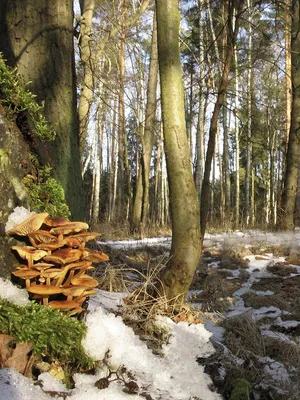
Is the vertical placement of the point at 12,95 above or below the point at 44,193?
above

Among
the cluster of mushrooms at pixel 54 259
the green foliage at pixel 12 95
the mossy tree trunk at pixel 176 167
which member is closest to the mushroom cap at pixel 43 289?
the cluster of mushrooms at pixel 54 259

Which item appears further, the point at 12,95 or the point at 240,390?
the point at 12,95

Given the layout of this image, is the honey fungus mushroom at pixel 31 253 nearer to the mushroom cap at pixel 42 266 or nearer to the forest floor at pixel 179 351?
the mushroom cap at pixel 42 266

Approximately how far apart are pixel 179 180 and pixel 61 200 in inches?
42.0

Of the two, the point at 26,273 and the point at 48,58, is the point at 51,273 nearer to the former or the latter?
the point at 26,273

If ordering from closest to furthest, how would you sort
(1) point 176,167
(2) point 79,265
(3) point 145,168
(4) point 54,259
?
(4) point 54,259
(2) point 79,265
(1) point 176,167
(3) point 145,168

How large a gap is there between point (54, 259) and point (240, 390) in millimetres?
1239

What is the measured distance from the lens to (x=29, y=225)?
5.49 feet

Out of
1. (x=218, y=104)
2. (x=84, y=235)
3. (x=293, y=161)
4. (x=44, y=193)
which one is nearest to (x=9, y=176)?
(x=44, y=193)

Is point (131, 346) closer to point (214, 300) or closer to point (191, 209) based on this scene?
point (191, 209)

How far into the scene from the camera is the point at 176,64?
3.03 meters

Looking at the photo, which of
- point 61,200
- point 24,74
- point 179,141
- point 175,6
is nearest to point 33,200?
point 61,200

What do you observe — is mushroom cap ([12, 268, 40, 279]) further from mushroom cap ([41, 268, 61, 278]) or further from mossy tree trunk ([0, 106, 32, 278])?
mossy tree trunk ([0, 106, 32, 278])

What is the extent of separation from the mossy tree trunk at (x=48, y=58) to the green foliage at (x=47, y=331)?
1183 millimetres
